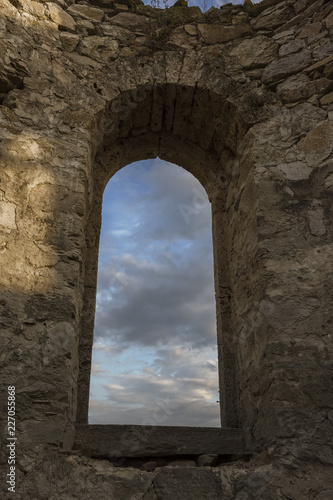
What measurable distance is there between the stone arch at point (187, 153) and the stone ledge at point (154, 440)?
10.1 inches

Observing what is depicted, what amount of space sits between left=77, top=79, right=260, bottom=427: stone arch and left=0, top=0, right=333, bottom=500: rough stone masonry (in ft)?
0.05

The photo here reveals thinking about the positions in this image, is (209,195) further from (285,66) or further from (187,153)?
(285,66)

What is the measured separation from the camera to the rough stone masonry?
215 cm

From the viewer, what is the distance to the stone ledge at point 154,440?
2.47 m

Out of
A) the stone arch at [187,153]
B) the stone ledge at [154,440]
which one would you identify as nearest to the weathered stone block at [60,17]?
the stone arch at [187,153]

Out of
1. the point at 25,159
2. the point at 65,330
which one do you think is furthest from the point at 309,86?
the point at 65,330

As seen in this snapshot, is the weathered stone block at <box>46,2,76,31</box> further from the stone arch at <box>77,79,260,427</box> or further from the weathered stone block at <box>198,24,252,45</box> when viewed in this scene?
the weathered stone block at <box>198,24,252,45</box>

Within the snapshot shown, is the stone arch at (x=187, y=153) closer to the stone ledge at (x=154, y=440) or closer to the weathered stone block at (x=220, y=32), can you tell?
the stone ledge at (x=154, y=440)

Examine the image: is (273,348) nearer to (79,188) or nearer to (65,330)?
(65,330)


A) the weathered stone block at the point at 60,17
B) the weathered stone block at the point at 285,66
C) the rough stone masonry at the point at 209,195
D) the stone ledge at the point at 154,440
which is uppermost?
the weathered stone block at the point at 60,17

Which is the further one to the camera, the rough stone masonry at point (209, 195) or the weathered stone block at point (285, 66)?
the weathered stone block at point (285, 66)

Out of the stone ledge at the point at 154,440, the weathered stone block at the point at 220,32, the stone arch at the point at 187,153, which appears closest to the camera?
the stone ledge at the point at 154,440

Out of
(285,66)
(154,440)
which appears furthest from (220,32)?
(154,440)

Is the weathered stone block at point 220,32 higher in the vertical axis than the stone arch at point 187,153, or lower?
higher
